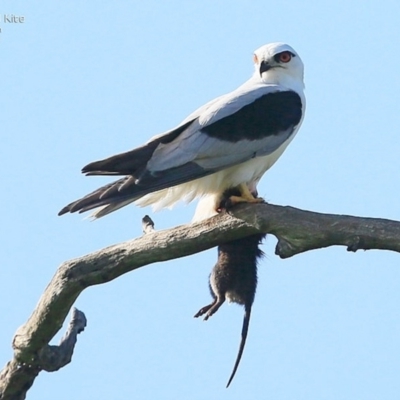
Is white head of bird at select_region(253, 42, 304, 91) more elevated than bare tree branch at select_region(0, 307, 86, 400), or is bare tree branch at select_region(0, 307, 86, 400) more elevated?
white head of bird at select_region(253, 42, 304, 91)

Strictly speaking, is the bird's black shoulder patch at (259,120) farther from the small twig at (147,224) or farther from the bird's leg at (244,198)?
the small twig at (147,224)

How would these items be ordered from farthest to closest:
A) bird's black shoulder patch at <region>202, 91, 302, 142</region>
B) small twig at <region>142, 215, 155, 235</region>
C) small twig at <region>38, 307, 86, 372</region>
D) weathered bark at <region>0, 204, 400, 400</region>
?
bird's black shoulder patch at <region>202, 91, 302, 142</region> < small twig at <region>142, 215, 155, 235</region> < small twig at <region>38, 307, 86, 372</region> < weathered bark at <region>0, 204, 400, 400</region>

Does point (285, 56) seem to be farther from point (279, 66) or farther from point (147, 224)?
point (147, 224)

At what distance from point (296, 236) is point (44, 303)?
160 centimetres

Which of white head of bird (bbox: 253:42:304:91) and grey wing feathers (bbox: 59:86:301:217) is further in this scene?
white head of bird (bbox: 253:42:304:91)

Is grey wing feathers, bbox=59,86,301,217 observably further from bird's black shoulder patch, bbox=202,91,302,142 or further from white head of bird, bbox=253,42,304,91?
white head of bird, bbox=253,42,304,91

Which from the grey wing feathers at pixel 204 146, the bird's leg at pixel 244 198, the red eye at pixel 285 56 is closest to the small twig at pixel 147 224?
the grey wing feathers at pixel 204 146

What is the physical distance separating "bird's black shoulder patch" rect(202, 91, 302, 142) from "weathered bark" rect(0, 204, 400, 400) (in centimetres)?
85

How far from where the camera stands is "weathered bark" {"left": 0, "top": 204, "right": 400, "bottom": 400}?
628 cm

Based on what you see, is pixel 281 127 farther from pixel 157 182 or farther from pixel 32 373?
pixel 32 373

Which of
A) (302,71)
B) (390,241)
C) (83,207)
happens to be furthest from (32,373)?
(302,71)

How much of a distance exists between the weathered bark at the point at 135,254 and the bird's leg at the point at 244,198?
0.69 ft

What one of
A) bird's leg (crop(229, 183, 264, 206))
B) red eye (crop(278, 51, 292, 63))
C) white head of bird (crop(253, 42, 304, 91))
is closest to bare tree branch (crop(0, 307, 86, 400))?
bird's leg (crop(229, 183, 264, 206))

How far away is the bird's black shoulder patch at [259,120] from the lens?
7555mm
